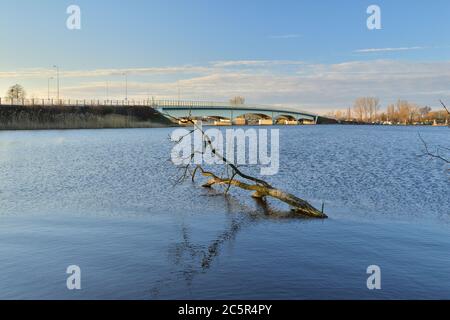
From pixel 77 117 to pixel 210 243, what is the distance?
126 metres

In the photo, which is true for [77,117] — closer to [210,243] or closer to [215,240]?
[215,240]

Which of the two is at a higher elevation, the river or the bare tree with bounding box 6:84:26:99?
the bare tree with bounding box 6:84:26:99

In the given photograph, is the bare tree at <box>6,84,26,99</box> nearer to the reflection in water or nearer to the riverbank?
the riverbank

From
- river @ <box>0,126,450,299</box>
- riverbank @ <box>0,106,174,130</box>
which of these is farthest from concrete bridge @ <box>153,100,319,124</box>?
river @ <box>0,126,450,299</box>

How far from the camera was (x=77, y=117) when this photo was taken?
447 feet

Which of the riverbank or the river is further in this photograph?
the riverbank

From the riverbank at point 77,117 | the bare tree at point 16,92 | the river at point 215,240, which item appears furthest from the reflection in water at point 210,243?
the bare tree at point 16,92

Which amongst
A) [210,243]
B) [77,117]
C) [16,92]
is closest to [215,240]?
[210,243]

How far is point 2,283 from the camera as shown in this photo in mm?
13719

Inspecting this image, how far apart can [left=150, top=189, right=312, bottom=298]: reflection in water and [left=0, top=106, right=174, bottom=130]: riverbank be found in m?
106

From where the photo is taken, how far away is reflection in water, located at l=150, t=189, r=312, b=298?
48.7 ft

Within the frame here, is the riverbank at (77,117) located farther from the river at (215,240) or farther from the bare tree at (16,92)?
the river at (215,240)
